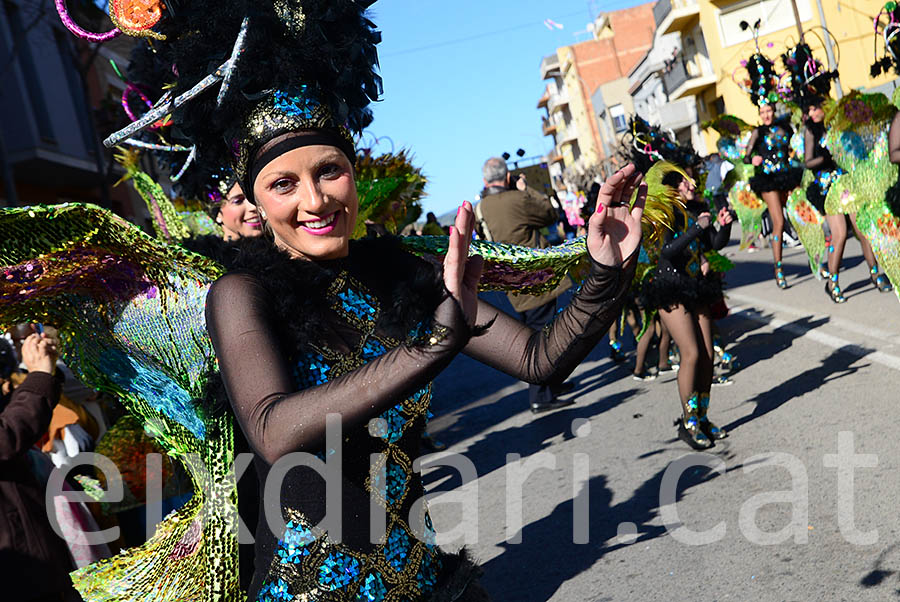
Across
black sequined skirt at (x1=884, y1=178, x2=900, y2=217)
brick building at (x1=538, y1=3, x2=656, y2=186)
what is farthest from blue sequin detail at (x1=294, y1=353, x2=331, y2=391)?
brick building at (x1=538, y1=3, x2=656, y2=186)

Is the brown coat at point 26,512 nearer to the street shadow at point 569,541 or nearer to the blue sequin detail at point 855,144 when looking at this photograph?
the street shadow at point 569,541

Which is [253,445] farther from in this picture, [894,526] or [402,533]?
[894,526]

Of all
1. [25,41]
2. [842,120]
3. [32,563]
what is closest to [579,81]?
[25,41]

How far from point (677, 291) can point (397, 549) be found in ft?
14.4

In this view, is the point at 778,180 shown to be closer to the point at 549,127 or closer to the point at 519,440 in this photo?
the point at 519,440

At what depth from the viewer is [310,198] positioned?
1.93 metres

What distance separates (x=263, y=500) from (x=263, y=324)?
1.46ft

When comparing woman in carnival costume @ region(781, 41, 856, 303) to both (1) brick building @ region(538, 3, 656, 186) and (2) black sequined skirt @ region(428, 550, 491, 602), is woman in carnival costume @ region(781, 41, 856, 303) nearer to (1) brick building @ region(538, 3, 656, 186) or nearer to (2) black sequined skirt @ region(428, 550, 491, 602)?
(2) black sequined skirt @ region(428, 550, 491, 602)

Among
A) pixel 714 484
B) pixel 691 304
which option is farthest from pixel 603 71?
pixel 714 484

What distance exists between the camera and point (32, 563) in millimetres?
3623

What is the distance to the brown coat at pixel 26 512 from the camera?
3584 millimetres

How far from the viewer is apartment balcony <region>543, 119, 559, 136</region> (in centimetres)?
10243

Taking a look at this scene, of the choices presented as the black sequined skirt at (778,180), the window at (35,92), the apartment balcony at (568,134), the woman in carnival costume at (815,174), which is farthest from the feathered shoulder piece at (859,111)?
the apartment balcony at (568,134)

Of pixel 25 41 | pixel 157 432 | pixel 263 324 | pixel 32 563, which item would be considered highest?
pixel 25 41
